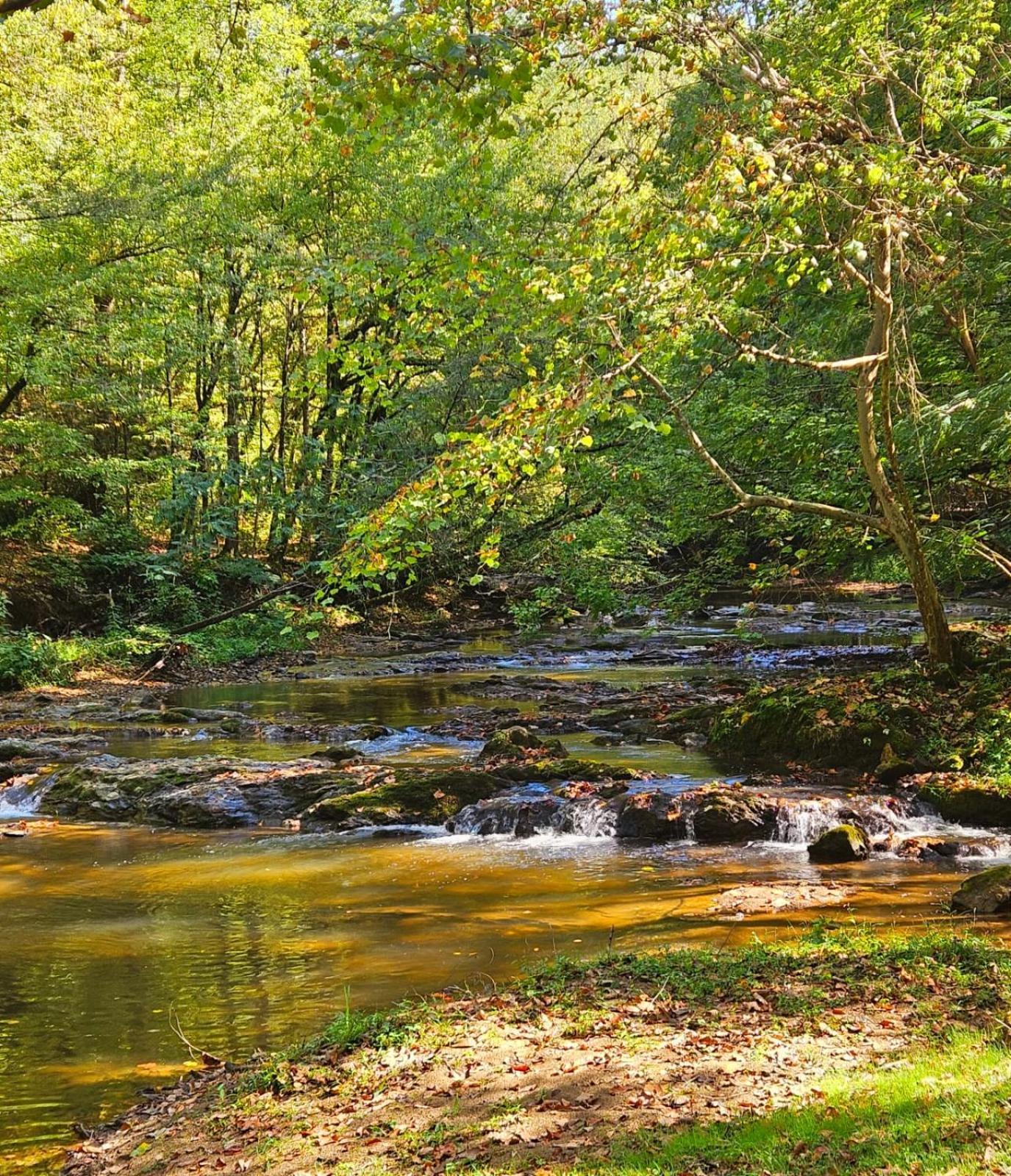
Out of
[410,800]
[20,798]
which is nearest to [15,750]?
[20,798]

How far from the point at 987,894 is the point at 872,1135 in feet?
12.3

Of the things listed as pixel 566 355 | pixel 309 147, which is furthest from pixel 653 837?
pixel 309 147

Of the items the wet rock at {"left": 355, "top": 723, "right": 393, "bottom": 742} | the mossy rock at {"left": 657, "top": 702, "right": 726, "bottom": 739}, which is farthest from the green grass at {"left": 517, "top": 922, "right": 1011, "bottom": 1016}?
the wet rock at {"left": 355, "top": 723, "right": 393, "bottom": 742}

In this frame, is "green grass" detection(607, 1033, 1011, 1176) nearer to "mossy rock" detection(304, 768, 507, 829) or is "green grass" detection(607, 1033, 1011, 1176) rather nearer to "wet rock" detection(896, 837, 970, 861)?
"wet rock" detection(896, 837, 970, 861)

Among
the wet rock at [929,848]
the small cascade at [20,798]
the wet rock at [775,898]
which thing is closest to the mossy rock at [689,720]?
the wet rock at [929,848]

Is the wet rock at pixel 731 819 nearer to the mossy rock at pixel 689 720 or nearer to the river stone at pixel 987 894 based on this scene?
the river stone at pixel 987 894

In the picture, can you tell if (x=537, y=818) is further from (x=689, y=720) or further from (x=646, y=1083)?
(x=646, y=1083)

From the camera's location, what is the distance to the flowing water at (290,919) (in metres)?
5.66

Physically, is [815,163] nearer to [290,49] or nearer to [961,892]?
[961,892]

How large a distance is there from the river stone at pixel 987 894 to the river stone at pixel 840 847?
5.23 ft

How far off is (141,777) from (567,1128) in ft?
32.0

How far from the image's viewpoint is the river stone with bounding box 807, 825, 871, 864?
8812mm

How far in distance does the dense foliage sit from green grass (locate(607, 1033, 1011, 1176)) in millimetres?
3832

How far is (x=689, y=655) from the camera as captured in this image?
22781 mm
